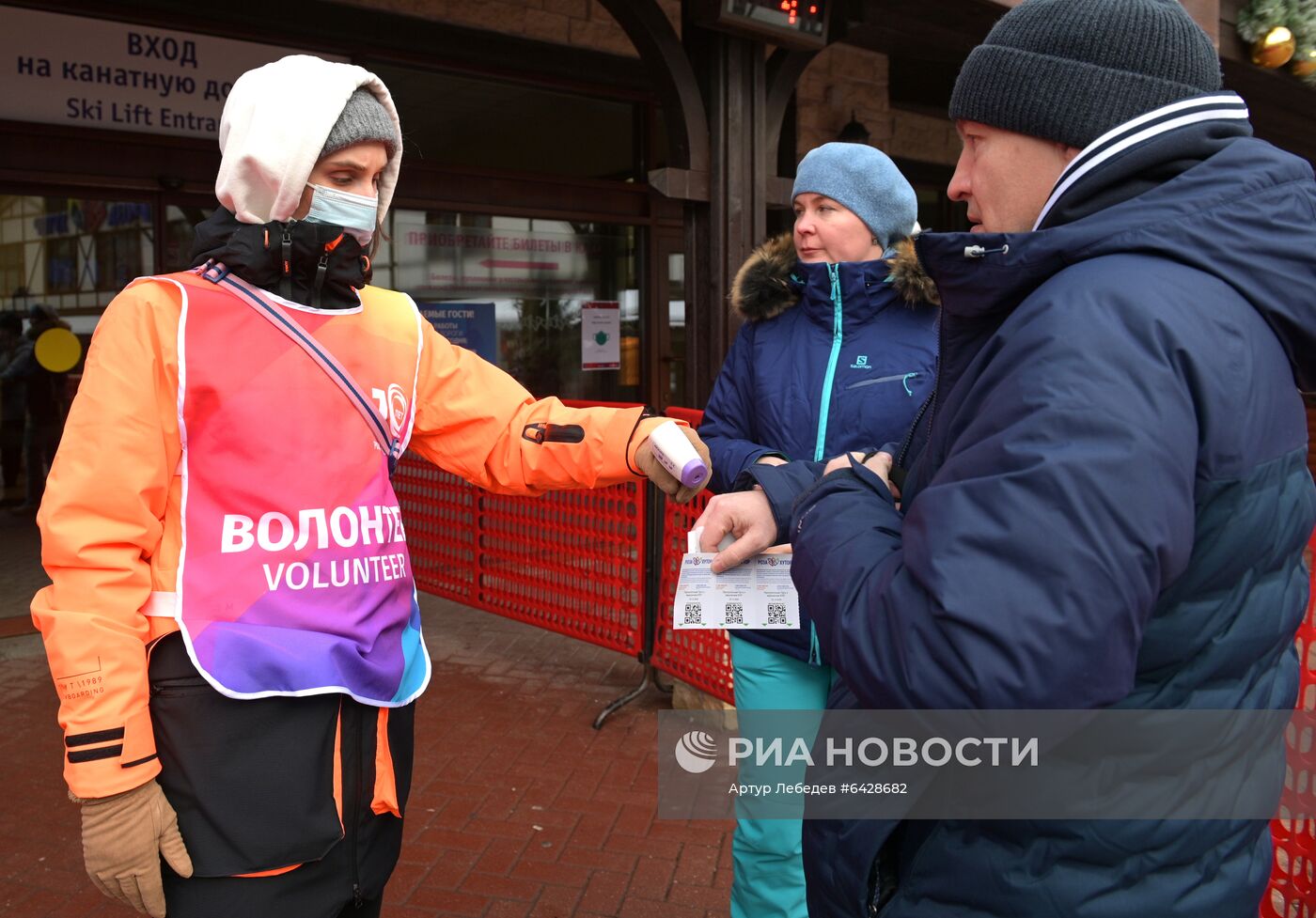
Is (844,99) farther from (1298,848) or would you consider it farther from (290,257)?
(290,257)

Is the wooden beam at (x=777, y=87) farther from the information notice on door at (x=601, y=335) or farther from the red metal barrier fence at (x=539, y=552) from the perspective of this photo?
the information notice on door at (x=601, y=335)

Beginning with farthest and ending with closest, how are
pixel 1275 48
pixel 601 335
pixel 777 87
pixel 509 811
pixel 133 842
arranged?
pixel 601 335 → pixel 1275 48 → pixel 777 87 → pixel 509 811 → pixel 133 842

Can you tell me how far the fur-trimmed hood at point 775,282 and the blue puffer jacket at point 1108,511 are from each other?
1.29m

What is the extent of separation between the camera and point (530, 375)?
26.9 feet

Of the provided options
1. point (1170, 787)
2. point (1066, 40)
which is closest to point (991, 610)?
point (1170, 787)

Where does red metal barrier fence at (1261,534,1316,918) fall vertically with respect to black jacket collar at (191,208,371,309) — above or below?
below

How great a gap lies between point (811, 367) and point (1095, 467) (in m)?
1.63

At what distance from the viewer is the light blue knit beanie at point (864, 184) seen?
273cm

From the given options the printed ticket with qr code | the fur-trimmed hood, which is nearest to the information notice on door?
the fur-trimmed hood

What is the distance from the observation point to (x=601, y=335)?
853 cm

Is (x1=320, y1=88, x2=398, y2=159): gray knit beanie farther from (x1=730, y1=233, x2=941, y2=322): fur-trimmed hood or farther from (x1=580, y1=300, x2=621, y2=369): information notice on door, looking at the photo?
(x1=580, y1=300, x2=621, y2=369): information notice on door

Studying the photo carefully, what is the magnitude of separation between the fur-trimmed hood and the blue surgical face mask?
3.78ft

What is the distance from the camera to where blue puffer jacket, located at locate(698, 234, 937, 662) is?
255 centimetres

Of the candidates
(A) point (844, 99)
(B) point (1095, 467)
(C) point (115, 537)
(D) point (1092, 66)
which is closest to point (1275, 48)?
(A) point (844, 99)
